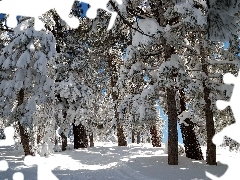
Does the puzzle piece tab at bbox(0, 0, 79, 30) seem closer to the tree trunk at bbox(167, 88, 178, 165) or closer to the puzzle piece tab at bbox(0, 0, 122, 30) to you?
the puzzle piece tab at bbox(0, 0, 122, 30)

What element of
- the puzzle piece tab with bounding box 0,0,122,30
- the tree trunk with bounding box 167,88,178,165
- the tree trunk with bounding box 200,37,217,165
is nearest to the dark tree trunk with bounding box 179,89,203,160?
the tree trunk with bounding box 200,37,217,165

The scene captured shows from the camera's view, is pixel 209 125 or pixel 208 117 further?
pixel 208 117

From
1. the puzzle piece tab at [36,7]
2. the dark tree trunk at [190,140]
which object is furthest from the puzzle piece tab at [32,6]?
the dark tree trunk at [190,140]

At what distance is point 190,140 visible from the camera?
543 inches

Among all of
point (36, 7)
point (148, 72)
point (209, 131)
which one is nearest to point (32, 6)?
point (36, 7)

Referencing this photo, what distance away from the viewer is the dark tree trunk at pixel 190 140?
13.6 m

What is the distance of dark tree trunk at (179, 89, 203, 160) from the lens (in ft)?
44.6

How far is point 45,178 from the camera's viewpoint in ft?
16.1

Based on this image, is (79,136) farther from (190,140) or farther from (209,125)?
(209,125)

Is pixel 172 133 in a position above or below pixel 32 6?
below

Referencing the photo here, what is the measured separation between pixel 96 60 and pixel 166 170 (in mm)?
10791

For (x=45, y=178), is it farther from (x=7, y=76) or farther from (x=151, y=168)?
(x=7, y=76)

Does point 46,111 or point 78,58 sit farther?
point 78,58

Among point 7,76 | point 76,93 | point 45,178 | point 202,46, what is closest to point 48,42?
point 7,76
